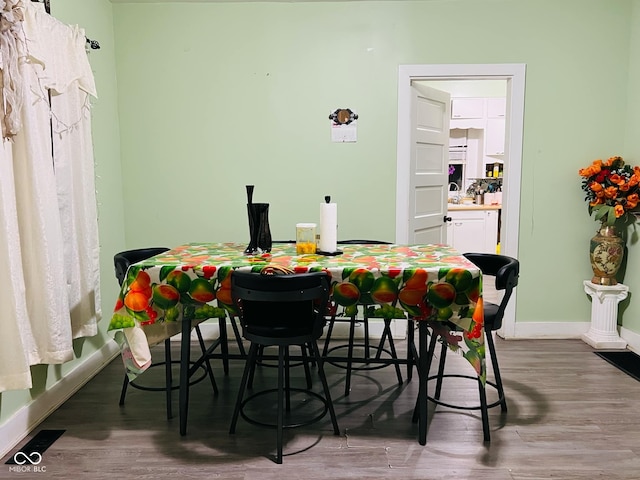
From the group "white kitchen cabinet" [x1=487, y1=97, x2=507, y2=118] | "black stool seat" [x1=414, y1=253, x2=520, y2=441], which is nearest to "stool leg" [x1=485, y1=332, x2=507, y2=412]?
"black stool seat" [x1=414, y1=253, x2=520, y2=441]

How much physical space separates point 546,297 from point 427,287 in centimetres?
219

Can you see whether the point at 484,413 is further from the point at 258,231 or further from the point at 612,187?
the point at 612,187

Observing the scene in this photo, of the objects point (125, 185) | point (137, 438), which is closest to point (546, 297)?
point (137, 438)

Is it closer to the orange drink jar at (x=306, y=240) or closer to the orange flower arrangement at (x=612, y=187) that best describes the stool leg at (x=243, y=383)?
the orange drink jar at (x=306, y=240)

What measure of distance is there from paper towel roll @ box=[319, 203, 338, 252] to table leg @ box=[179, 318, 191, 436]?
0.81m

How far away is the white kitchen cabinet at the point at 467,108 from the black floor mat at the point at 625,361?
399 cm

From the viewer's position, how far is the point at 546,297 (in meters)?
4.11

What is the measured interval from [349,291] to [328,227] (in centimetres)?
45

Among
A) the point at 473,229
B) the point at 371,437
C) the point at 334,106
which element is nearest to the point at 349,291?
the point at 371,437

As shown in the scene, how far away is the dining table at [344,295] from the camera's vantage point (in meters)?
2.36

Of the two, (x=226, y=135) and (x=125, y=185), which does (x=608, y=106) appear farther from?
(x=125, y=185)

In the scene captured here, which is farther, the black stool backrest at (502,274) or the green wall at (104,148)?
the green wall at (104,148)

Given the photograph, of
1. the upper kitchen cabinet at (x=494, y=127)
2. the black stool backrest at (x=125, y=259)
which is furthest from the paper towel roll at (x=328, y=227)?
the upper kitchen cabinet at (x=494, y=127)

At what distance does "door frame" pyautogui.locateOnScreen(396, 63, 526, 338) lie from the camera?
388cm
